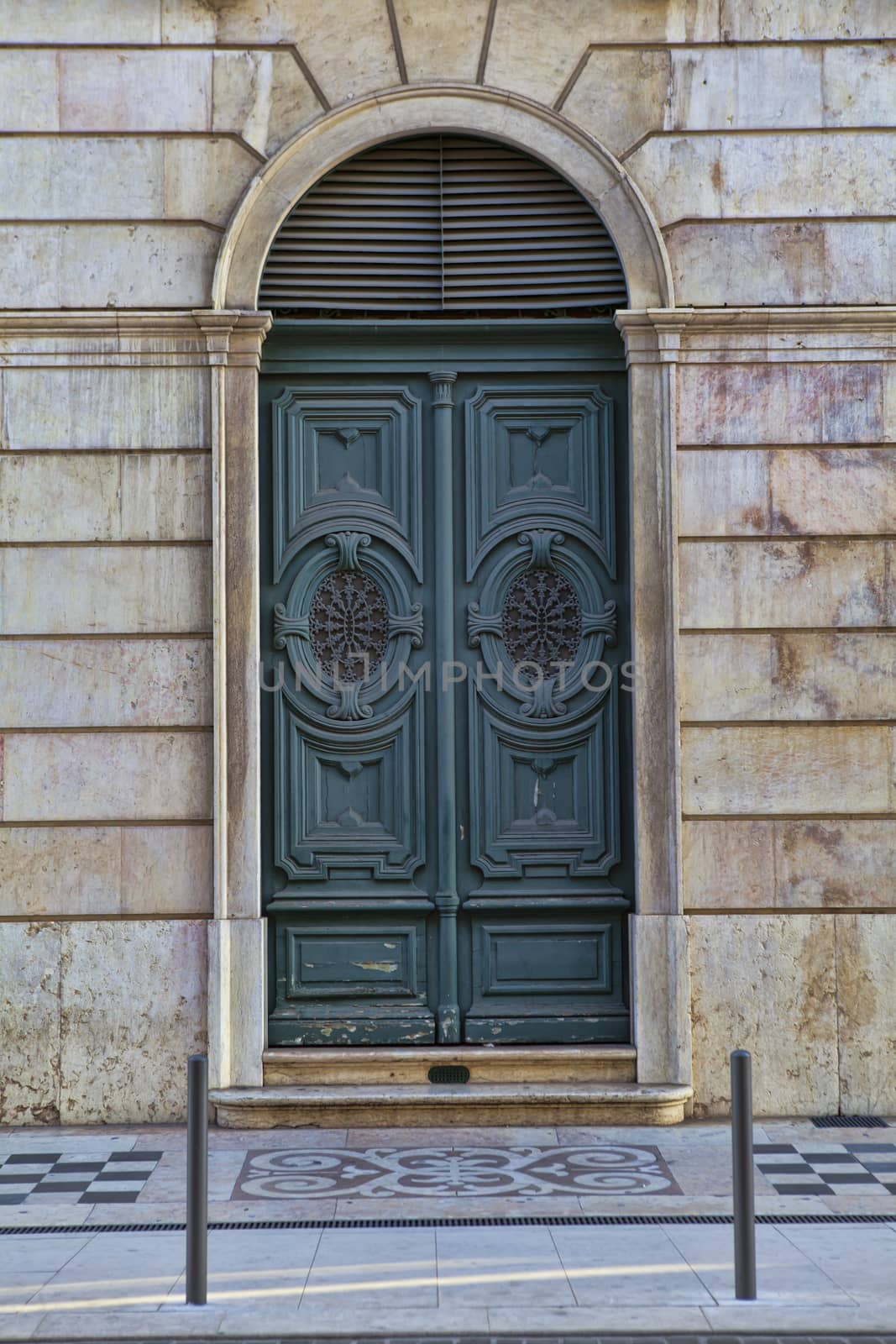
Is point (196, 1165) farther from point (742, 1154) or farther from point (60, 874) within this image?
point (60, 874)

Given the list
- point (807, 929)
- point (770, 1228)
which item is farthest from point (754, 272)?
point (770, 1228)

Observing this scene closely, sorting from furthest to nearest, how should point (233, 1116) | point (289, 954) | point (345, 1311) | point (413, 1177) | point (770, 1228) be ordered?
point (289, 954) → point (233, 1116) → point (413, 1177) → point (770, 1228) → point (345, 1311)

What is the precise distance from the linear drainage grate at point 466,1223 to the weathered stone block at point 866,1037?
73.6 inches

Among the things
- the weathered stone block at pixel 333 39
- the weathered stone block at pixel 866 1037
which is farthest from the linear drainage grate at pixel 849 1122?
the weathered stone block at pixel 333 39

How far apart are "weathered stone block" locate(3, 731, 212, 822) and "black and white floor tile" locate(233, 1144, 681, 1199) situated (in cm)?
202

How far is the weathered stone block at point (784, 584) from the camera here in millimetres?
8672

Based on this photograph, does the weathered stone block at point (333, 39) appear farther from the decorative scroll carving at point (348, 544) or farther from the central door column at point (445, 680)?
the decorative scroll carving at point (348, 544)

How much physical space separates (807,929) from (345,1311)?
→ 13.2 ft

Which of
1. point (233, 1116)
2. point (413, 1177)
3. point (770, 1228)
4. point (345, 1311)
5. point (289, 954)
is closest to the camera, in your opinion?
point (345, 1311)

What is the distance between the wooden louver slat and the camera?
351 inches

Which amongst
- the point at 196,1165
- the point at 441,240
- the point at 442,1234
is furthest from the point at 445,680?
the point at 196,1165

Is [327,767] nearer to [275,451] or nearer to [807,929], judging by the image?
[275,451]

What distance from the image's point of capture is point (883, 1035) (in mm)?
8477

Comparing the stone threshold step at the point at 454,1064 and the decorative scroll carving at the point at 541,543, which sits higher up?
the decorative scroll carving at the point at 541,543
